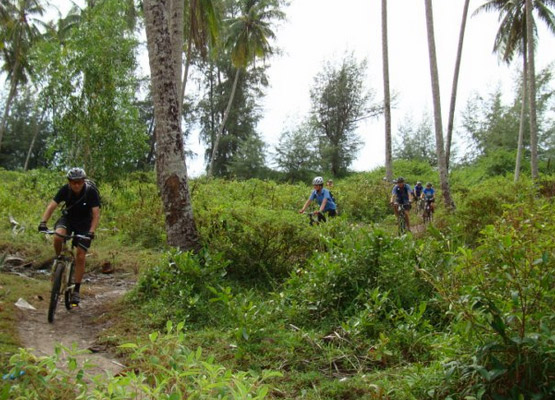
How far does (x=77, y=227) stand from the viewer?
19.6ft

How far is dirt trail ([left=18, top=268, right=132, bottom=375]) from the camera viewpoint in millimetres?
4664

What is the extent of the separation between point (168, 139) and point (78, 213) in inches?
67.3

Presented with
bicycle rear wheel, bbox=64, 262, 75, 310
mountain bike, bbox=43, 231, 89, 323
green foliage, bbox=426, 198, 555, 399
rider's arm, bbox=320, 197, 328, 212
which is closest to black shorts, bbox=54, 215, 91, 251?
mountain bike, bbox=43, 231, 89, 323

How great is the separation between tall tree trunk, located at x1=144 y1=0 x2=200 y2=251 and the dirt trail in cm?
135

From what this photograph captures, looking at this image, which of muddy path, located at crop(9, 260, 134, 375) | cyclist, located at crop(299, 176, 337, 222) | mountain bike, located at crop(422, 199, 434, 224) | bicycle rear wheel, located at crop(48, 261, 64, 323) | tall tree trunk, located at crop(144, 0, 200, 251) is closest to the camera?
muddy path, located at crop(9, 260, 134, 375)

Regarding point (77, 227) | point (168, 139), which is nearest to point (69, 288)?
point (77, 227)

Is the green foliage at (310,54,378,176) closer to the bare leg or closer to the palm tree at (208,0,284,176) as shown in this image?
the palm tree at (208,0,284,176)

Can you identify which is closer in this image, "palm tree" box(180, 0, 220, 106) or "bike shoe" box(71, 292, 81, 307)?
"bike shoe" box(71, 292, 81, 307)

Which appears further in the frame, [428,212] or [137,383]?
[428,212]

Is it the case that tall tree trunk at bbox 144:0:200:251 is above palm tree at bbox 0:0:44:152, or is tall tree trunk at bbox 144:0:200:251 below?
below

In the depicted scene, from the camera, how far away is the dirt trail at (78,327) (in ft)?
15.3

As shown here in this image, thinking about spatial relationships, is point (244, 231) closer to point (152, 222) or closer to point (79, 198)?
point (79, 198)

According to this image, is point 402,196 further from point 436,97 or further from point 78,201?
point 78,201

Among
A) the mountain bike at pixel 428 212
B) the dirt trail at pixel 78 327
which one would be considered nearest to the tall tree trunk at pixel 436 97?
the mountain bike at pixel 428 212
